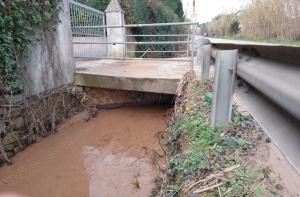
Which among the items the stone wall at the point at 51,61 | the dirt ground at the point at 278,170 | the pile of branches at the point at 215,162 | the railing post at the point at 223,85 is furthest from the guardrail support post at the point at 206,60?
the stone wall at the point at 51,61

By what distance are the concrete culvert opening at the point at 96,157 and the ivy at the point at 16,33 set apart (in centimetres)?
107

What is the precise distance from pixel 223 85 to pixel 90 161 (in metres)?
2.28

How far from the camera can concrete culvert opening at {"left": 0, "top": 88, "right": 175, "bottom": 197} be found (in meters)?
3.05

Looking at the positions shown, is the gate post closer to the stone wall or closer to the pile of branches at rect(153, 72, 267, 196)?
the stone wall

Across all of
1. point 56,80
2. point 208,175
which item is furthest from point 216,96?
point 56,80

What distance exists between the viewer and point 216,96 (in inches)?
84.4

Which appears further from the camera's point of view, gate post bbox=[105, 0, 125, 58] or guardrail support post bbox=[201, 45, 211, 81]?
gate post bbox=[105, 0, 125, 58]

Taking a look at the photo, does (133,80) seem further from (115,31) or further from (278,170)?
(115,31)

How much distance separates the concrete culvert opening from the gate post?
3689mm

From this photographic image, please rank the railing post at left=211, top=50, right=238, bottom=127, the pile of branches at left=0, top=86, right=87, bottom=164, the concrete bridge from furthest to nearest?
the concrete bridge < the pile of branches at left=0, top=86, right=87, bottom=164 < the railing post at left=211, top=50, right=238, bottom=127

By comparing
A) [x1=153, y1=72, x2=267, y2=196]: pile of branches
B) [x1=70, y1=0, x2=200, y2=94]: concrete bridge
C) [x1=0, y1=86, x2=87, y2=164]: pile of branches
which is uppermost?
[x1=70, y1=0, x2=200, y2=94]: concrete bridge

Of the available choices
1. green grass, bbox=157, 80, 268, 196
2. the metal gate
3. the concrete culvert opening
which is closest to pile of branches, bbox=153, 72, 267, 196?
green grass, bbox=157, 80, 268, 196

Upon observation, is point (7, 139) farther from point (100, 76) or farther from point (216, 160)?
point (216, 160)

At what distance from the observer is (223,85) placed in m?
2.04
